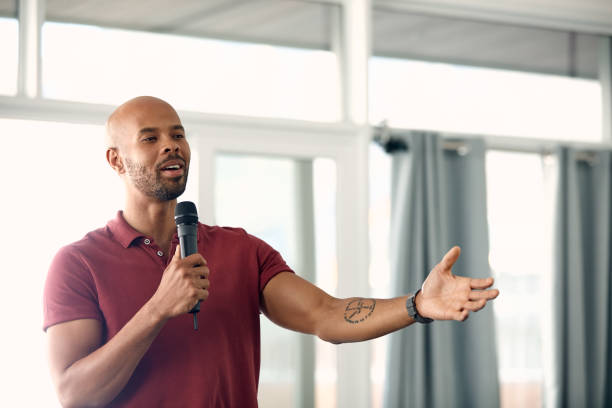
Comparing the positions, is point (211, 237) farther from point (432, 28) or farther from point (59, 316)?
point (432, 28)

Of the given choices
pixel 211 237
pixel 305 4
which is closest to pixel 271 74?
pixel 305 4

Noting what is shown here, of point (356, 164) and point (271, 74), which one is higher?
point (271, 74)

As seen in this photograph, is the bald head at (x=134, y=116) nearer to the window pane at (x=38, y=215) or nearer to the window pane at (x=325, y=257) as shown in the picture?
the window pane at (x=38, y=215)

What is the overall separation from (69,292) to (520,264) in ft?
9.19

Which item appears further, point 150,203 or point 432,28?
point 432,28

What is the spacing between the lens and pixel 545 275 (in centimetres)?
394

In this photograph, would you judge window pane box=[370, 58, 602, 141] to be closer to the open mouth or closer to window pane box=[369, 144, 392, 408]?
window pane box=[369, 144, 392, 408]

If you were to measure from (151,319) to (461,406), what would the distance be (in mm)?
2439

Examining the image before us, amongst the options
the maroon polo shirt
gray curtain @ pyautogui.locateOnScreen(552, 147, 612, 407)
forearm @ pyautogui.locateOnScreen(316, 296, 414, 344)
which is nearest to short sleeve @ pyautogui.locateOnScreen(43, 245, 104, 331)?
the maroon polo shirt

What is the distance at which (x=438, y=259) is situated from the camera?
3641mm

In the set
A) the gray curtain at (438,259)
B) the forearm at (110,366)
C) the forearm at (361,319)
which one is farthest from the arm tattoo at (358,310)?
the gray curtain at (438,259)

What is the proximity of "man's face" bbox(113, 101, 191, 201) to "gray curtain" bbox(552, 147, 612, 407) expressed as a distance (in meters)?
2.60

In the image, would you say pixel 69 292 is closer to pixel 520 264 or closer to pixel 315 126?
pixel 315 126

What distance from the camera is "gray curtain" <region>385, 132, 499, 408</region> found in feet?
11.5
